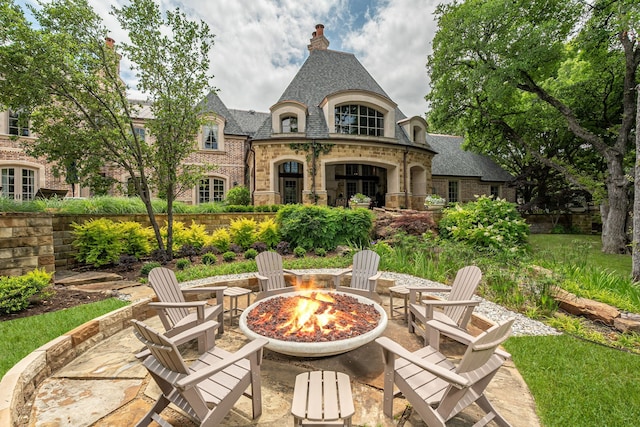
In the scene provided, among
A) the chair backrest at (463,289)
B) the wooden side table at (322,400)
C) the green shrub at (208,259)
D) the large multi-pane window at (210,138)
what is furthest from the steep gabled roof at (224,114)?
the wooden side table at (322,400)

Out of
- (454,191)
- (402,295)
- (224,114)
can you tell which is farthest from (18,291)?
(454,191)

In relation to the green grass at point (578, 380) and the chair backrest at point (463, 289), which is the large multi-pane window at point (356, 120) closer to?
the chair backrest at point (463, 289)

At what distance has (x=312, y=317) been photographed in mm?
2939

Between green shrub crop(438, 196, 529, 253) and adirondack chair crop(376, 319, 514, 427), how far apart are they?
5866mm

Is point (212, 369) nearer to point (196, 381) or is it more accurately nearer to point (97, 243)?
point (196, 381)

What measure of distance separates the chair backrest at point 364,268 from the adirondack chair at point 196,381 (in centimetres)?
250

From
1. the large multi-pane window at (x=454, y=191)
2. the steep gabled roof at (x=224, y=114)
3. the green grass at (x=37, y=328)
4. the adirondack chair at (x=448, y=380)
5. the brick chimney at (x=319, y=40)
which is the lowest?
the green grass at (x=37, y=328)

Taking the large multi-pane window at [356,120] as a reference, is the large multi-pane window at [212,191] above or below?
below

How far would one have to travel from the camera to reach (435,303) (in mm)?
3004

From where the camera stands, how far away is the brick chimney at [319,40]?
17.5m

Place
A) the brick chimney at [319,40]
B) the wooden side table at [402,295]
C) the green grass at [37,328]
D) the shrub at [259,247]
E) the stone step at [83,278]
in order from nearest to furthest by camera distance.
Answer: the green grass at [37,328] → the wooden side table at [402,295] → the stone step at [83,278] → the shrub at [259,247] → the brick chimney at [319,40]

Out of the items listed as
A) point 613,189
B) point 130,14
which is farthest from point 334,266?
point 613,189

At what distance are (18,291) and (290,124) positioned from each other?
11.6 m

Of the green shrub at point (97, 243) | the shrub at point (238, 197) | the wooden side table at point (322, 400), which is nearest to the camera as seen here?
the wooden side table at point (322, 400)
